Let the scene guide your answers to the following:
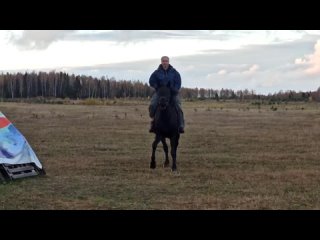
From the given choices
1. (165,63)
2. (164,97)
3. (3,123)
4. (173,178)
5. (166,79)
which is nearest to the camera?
(173,178)

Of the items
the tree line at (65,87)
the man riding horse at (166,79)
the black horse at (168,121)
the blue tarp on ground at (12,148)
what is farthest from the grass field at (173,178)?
the tree line at (65,87)

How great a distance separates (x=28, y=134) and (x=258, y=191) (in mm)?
16054

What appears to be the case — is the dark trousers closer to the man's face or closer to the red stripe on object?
the man's face

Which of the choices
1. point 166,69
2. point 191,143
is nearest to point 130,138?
point 191,143

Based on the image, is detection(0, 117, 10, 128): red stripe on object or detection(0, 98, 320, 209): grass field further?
detection(0, 117, 10, 128): red stripe on object

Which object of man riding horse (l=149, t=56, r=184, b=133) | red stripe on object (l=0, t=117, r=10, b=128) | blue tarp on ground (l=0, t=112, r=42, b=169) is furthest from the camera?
man riding horse (l=149, t=56, r=184, b=133)

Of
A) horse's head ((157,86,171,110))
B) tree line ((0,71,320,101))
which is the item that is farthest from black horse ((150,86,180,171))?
tree line ((0,71,320,101))

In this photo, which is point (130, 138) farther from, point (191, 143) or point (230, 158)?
point (230, 158)

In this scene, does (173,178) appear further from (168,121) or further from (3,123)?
(3,123)

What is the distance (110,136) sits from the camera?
2389cm

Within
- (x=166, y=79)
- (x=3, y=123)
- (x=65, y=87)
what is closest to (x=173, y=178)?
(x=166, y=79)

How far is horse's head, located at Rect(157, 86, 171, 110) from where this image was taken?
13031 millimetres

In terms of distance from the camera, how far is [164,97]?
1303 cm

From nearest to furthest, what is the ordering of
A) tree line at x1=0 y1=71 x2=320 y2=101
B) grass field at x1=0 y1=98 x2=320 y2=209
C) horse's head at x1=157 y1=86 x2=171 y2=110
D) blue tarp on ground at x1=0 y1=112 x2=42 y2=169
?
grass field at x1=0 y1=98 x2=320 y2=209, blue tarp on ground at x1=0 y1=112 x2=42 y2=169, horse's head at x1=157 y1=86 x2=171 y2=110, tree line at x1=0 y1=71 x2=320 y2=101
